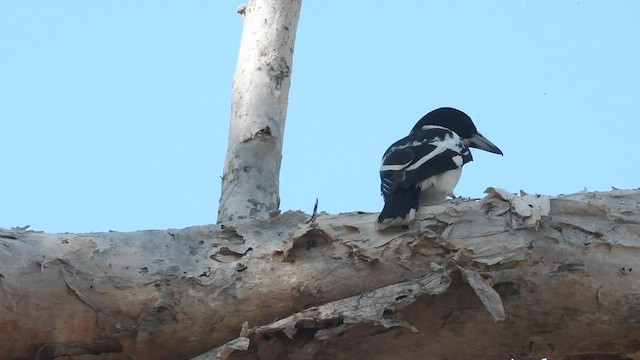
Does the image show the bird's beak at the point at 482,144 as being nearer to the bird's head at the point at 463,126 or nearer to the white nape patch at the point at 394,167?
the bird's head at the point at 463,126

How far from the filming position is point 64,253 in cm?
392

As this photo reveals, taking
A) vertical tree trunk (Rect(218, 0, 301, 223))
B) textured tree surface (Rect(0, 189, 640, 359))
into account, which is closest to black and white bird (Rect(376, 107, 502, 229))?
textured tree surface (Rect(0, 189, 640, 359))

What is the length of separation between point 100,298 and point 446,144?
2344mm

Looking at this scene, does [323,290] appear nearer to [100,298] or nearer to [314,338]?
[314,338]

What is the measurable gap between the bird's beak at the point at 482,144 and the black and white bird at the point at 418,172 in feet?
2.14

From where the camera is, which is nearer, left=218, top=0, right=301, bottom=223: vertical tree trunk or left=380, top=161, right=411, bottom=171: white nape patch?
left=380, top=161, right=411, bottom=171: white nape patch

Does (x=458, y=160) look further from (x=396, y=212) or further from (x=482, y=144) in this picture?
(x=396, y=212)

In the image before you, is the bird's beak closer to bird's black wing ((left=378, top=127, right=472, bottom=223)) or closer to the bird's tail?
bird's black wing ((left=378, top=127, right=472, bottom=223))

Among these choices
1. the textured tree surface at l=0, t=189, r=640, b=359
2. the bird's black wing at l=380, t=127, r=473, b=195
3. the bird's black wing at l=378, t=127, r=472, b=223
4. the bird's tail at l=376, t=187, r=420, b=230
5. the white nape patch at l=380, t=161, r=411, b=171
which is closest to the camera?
the textured tree surface at l=0, t=189, r=640, b=359

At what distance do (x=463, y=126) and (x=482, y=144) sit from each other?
17cm

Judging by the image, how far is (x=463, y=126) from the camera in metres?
6.59

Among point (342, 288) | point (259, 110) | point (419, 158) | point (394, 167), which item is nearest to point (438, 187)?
point (419, 158)

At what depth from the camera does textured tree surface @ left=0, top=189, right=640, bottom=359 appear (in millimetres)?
3822

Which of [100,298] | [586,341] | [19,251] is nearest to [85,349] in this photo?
[100,298]
